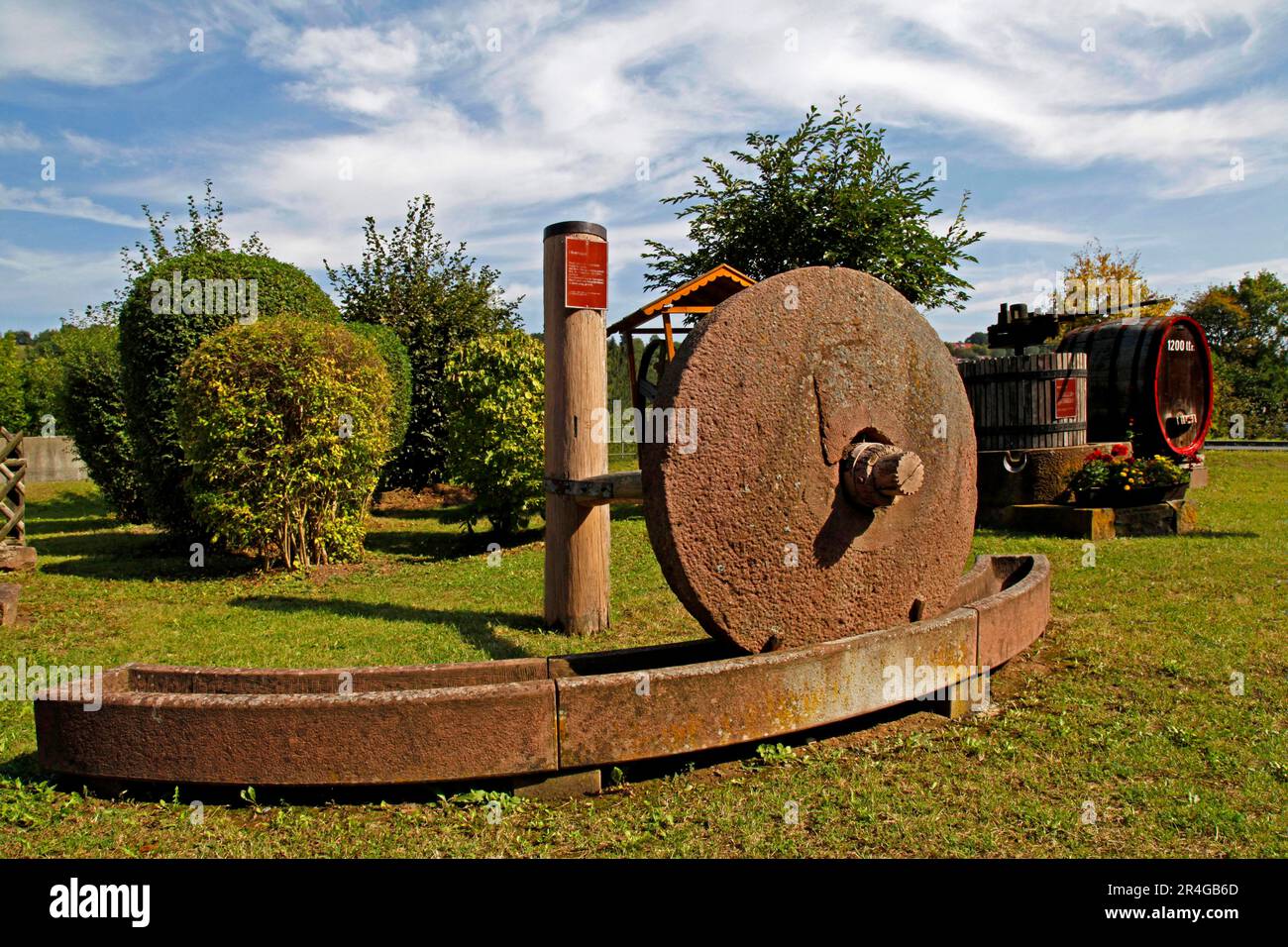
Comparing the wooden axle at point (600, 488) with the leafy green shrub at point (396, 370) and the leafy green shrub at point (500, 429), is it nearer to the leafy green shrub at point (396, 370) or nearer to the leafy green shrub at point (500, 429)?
the leafy green shrub at point (500, 429)

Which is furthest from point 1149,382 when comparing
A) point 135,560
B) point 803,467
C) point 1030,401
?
point 135,560

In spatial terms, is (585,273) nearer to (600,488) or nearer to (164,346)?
(600,488)

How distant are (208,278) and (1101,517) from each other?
33.7ft

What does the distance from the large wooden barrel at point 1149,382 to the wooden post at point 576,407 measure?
28.7 feet

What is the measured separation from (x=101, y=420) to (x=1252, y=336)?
37.4m

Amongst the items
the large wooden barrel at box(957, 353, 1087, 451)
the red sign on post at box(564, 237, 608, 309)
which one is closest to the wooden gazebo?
the large wooden barrel at box(957, 353, 1087, 451)

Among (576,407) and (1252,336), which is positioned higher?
(1252,336)

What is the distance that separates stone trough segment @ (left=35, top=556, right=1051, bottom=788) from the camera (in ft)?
10.4

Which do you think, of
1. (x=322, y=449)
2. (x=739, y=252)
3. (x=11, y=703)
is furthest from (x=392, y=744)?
(x=739, y=252)

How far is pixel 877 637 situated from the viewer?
388 centimetres

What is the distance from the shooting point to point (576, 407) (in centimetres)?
589

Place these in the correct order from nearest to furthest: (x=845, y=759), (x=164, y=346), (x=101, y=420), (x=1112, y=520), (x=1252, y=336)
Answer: (x=845, y=759) < (x=1112, y=520) < (x=164, y=346) < (x=101, y=420) < (x=1252, y=336)

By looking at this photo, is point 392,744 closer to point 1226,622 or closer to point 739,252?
point 1226,622

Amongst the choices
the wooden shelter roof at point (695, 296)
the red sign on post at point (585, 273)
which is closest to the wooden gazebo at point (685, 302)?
the wooden shelter roof at point (695, 296)
